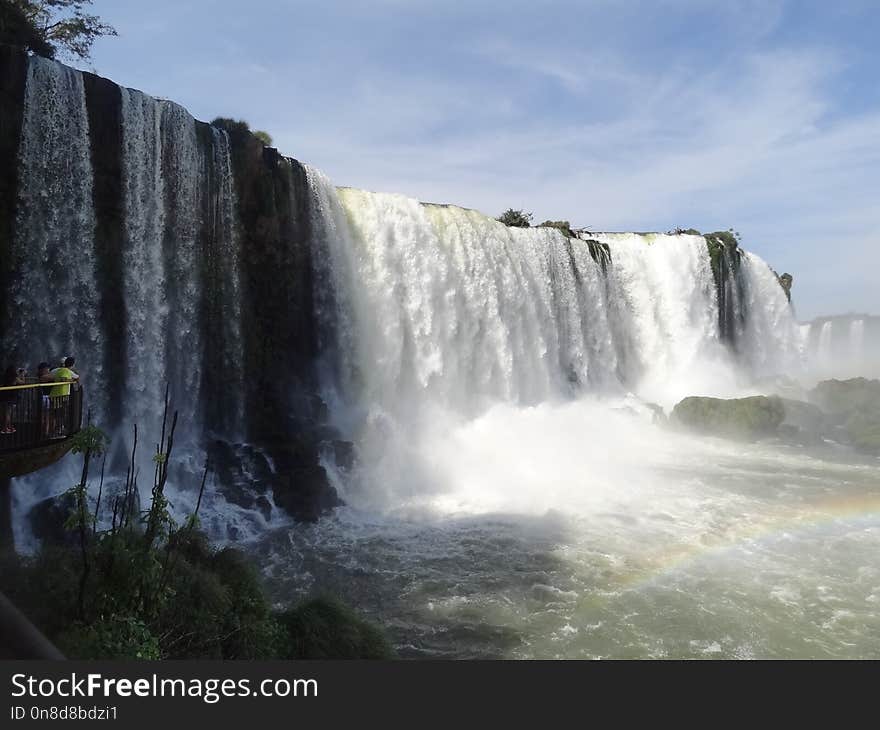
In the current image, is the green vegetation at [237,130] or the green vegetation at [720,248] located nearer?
the green vegetation at [237,130]

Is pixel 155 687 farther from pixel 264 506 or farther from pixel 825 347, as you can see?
pixel 825 347

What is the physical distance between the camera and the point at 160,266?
47.2ft

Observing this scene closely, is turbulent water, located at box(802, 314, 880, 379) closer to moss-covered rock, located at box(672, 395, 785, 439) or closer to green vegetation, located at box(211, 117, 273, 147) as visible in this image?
moss-covered rock, located at box(672, 395, 785, 439)

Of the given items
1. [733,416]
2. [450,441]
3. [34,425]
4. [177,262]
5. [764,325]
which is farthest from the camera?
[764,325]

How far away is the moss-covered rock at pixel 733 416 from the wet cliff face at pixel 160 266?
593 inches

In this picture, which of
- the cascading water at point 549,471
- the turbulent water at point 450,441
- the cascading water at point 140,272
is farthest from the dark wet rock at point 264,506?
the cascading water at point 549,471

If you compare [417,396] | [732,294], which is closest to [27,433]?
[417,396]

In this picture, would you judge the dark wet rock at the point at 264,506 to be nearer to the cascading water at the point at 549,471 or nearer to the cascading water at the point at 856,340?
the cascading water at the point at 549,471

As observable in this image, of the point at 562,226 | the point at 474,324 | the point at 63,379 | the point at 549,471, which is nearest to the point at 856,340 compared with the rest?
the point at 562,226

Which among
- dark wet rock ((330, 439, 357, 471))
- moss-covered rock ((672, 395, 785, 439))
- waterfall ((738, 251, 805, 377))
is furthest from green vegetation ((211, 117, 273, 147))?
waterfall ((738, 251, 805, 377))

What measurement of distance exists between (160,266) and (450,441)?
9625mm

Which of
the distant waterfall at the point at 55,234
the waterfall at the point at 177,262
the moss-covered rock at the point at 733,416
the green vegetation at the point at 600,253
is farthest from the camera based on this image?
the green vegetation at the point at 600,253

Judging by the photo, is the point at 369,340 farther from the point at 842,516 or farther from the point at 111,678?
the point at 111,678

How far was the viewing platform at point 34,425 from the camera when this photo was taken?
746 cm
